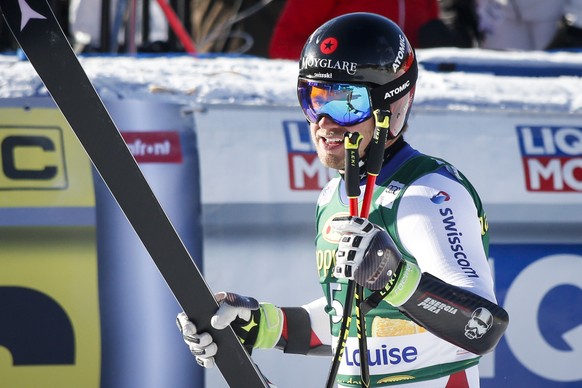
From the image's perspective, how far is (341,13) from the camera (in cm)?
489

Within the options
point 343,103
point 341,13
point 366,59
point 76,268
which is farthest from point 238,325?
point 341,13

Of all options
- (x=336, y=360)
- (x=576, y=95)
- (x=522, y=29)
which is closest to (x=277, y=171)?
(x=576, y=95)

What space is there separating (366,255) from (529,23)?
3.76 metres

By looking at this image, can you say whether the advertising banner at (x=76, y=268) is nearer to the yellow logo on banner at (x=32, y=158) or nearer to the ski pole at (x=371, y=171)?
the yellow logo on banner at (x=32, y=158)

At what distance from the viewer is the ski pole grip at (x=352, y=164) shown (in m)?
2.45

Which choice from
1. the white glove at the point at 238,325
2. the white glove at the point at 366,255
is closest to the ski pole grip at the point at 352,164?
the white glove at the point at 366,255

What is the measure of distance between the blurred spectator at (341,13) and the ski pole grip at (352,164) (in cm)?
244

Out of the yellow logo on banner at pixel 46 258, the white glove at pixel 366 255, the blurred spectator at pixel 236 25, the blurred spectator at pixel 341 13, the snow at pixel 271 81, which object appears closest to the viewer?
the white glove at pixel 366 255

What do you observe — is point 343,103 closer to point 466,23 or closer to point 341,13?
point 341,13

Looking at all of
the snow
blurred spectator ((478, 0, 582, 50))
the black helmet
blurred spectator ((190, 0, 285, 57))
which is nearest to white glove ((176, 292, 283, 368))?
the black helmet

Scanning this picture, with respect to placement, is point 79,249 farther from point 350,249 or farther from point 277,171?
point 350,249

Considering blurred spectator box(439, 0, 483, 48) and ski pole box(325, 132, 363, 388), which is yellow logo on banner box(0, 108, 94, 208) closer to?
ski pole box(325, 132, 363, 388)

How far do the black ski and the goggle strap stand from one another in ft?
1.85

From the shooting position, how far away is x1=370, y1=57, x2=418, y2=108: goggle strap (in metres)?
2.62
